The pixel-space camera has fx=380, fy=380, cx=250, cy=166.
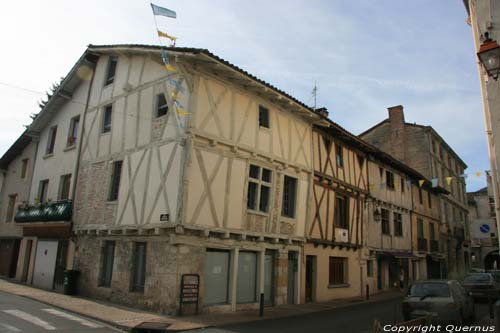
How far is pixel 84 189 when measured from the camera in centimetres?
1563

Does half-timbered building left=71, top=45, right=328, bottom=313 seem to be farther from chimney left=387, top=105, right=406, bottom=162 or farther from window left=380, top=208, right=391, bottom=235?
chimney left=387, top=105, right=406, bottom=162

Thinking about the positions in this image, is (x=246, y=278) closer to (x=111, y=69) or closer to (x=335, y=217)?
(x=335, y=217)

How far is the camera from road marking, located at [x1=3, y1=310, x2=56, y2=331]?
8427 mm

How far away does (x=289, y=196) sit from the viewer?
15.4m

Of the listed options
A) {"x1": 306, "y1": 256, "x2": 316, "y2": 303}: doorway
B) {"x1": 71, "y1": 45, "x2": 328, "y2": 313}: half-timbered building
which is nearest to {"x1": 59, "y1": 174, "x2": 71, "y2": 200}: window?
{"x1": 71, "y1": 45, "x2": 328, "y2": 313}: half-timbered building

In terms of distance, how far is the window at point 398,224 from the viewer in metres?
23.6

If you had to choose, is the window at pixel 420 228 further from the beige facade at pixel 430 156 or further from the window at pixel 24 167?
the window at pixel 24 167

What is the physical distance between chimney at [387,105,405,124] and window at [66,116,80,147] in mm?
22862

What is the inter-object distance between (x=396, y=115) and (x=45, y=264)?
1010 inches

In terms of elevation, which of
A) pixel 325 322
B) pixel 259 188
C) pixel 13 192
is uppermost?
pixel 13 192

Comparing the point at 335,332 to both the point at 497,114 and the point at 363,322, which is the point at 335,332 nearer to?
the point at 363,322

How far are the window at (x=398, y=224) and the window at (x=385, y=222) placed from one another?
1.01 metres

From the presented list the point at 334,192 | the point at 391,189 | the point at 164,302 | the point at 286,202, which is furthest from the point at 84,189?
the point at 391,189

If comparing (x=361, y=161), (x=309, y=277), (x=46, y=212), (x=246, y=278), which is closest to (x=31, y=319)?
(x=246, y=278)
